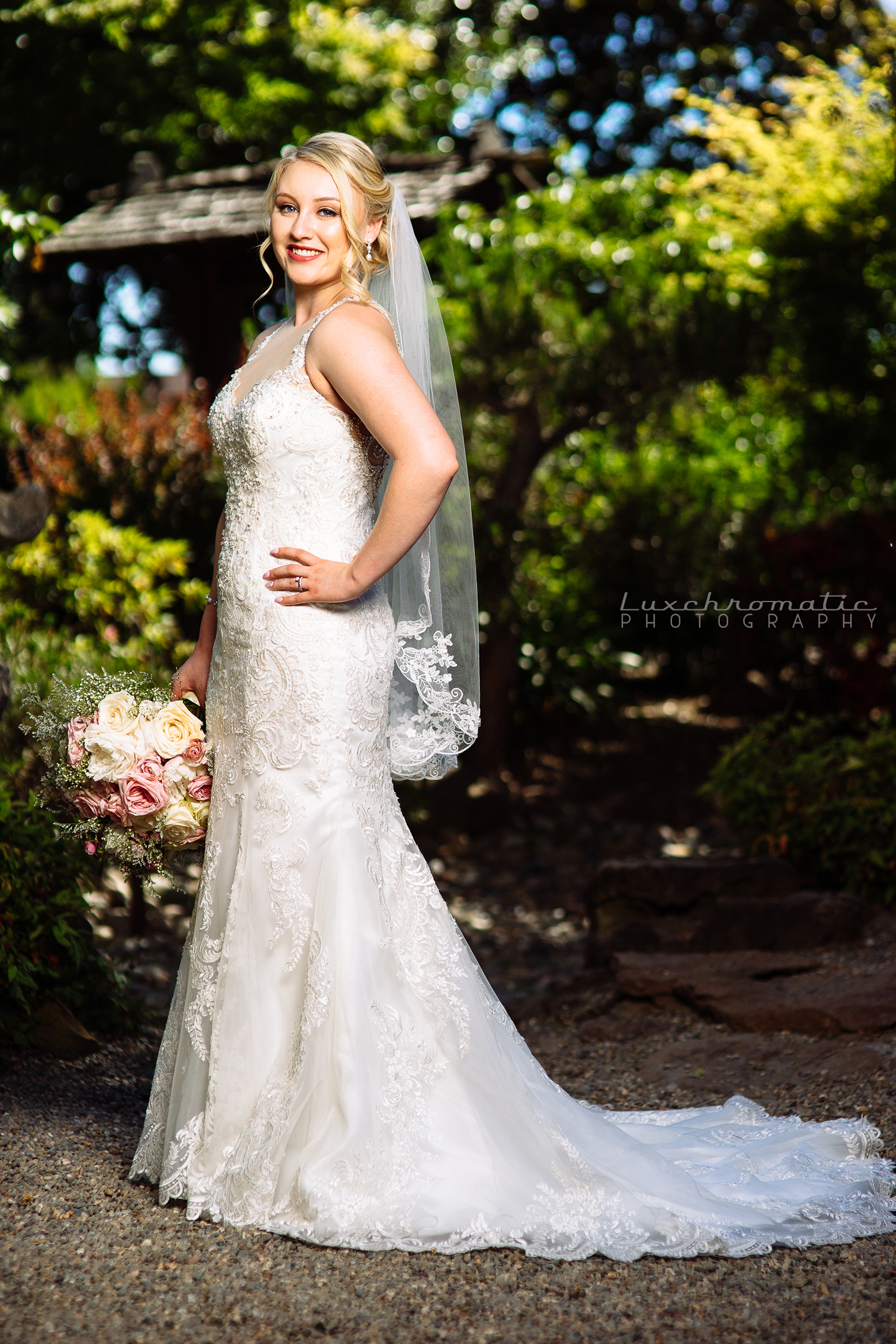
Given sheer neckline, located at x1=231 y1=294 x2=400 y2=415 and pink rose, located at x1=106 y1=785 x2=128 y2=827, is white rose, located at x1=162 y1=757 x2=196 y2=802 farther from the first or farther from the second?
sheer neckline, located at x1=231 y1=294 x2=400 y2=415

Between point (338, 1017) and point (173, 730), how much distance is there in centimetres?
82

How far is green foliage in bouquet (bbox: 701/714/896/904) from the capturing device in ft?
18.2

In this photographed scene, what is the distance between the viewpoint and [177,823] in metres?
2.96

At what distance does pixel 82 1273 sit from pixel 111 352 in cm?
1597

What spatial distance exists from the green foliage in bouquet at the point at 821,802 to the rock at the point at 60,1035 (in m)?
3.42

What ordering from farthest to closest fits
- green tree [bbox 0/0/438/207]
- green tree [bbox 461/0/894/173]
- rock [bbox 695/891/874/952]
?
green tree [bbox 461/0/894/173], green tree [bbox 0/0/438/207], rock [bbox 695/891/874/952]

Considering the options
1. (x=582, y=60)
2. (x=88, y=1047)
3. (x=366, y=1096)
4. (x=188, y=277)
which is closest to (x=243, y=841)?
(x=366, y=1096)

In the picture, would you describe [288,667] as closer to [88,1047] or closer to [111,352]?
[88,1047]

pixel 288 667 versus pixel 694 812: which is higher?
pixel 288 667

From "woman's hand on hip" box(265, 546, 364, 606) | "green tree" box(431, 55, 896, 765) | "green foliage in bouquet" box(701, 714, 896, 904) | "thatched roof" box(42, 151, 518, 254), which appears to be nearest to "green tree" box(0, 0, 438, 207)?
"thatched roof" box(42, 151, 518, 254)

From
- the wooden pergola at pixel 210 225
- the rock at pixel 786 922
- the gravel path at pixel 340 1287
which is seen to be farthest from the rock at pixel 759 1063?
the wooden pergola at pixel 210 225

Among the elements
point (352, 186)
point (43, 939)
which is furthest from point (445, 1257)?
point (352, 186)

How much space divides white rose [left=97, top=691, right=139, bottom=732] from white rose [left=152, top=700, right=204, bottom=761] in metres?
0.06

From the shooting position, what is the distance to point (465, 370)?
7945 mm
